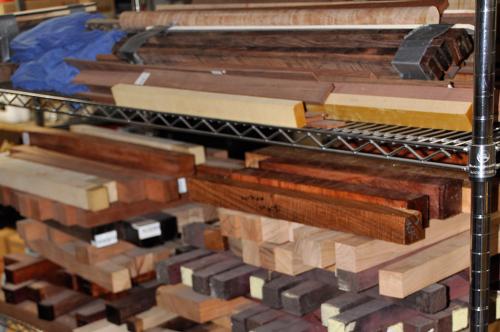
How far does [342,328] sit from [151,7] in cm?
179

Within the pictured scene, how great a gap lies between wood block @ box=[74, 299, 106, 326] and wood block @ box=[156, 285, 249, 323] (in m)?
0.35

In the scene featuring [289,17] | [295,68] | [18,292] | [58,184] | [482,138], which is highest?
[289,17]

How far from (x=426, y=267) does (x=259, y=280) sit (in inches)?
21.0

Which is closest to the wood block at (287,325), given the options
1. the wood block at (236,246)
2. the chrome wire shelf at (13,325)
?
the wood block at (236,246)

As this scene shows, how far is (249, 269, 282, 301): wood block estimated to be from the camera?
221 cm

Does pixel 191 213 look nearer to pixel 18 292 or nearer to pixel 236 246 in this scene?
pixel 236 246

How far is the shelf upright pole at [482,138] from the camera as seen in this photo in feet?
4.89

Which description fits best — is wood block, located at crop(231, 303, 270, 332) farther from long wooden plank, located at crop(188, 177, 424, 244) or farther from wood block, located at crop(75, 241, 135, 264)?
wood block, located at crop(75, 241, 135, 264)

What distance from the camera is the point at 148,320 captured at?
8.23 feet

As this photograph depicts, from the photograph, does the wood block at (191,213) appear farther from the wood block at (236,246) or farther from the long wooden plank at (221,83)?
the long wooden plank at (221,83)

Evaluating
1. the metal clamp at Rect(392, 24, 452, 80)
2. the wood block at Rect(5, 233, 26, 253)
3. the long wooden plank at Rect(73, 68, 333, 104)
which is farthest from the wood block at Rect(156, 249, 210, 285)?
the wood block at Rect(5, 233, 26, 253)

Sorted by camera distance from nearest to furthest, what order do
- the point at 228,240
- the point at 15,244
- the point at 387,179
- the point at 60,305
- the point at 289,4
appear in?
the point at 387,179, the point at 289,4, the point at 228,240, the point at 60,305, the point at 15,244

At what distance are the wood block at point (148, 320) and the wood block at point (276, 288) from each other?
1.60 ft

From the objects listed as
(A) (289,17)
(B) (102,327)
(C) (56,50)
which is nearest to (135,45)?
(C) (56,50)
